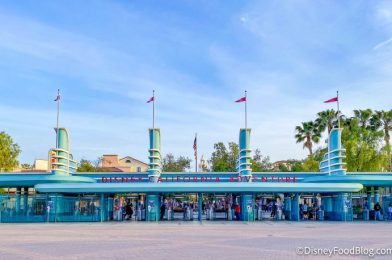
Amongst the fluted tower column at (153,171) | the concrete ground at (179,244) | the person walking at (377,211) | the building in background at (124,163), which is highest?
the building in background at (124,163)

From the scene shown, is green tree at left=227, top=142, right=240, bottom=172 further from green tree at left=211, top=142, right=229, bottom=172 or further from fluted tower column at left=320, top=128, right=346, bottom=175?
fluted tower column at left=320, top=128, right=346, bottom=175

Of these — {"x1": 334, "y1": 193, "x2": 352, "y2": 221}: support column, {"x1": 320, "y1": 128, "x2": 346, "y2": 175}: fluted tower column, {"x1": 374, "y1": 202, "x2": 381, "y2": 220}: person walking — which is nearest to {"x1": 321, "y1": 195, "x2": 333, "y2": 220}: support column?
{"x1": 334, "y1": 193, "x2": 352, "y2": 221}: support column

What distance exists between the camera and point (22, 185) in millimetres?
36469

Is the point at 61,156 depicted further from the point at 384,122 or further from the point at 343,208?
the point at 384,122

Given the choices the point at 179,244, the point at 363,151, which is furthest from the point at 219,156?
the point at 179,244

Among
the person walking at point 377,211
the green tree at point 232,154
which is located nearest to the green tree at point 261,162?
the green tree at point 232,154

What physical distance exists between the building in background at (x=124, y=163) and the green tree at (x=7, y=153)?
105 ft

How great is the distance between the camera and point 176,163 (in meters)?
78.2

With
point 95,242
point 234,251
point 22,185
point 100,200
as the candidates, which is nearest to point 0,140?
point 22,185

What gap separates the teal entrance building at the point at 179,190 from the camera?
33906 mm

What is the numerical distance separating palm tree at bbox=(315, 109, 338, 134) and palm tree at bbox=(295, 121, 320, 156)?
0.73 metres

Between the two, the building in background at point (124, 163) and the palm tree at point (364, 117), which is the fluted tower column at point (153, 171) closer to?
the palm tree at point (364, 117)

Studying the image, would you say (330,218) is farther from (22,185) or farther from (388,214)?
(22,185)

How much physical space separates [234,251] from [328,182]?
824 inches
